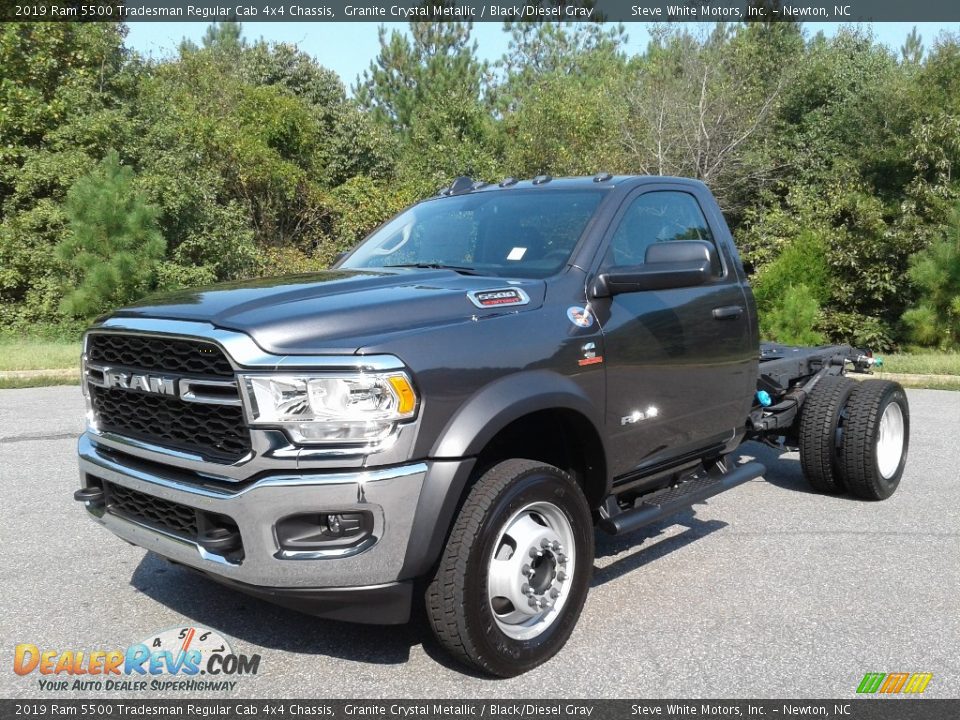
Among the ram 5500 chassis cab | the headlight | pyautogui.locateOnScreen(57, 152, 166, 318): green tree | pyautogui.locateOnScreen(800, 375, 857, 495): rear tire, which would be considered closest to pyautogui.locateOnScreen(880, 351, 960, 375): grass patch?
pyautogui.locateOnScreen(800, 375, 857, 495): rear tire

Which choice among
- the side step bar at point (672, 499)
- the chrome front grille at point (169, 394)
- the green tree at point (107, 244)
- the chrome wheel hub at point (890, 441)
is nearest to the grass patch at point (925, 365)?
the chrome wheel hub at point (890, 441)

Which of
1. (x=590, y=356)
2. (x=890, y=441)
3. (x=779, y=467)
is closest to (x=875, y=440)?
(x=890, y=441)

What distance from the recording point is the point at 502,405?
3.27 metres

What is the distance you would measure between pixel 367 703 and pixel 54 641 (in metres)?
1.51

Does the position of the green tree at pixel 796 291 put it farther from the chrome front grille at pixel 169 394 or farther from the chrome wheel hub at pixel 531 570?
the chrome front grille at pixel 169 394

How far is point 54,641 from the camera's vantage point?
145 inches

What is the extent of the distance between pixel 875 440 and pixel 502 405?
3631mm

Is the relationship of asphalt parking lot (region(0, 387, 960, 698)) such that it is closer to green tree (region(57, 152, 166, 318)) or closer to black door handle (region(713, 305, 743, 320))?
black door handle (region(713, 305, 743, 320))

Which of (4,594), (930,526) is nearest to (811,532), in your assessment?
(930,526)

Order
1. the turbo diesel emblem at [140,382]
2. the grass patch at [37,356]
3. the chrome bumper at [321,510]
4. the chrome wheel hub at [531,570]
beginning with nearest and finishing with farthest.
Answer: the chrome bumper at [321,510]
the turbo diesel emblem at [140,382]
the chrome wheel hub at [531,570]
the grass patch at [37,356]

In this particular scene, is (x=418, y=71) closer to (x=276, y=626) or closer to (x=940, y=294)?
(x=940, y=294)

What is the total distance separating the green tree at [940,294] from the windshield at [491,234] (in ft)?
50.9

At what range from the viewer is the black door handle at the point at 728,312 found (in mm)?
4684

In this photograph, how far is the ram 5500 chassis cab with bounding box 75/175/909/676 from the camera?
298cm
